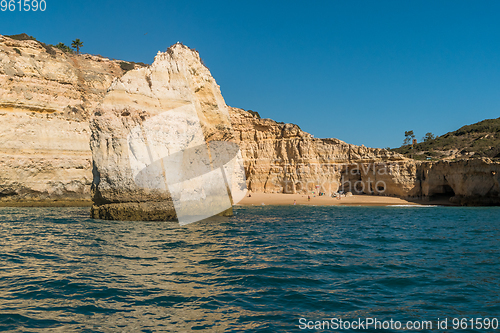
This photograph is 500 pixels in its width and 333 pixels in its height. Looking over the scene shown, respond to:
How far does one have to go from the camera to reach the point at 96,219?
15.5 metres

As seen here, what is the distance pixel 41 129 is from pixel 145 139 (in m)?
16.4

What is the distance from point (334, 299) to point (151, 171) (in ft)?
37.6

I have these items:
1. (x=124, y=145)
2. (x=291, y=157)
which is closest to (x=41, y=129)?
(x=124, y=145)

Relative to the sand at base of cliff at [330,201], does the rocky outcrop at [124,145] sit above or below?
above

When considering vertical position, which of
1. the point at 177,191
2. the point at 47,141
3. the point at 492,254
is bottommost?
the point at 492,254

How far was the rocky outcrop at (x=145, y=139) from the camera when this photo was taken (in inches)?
583

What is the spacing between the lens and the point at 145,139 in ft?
49.9

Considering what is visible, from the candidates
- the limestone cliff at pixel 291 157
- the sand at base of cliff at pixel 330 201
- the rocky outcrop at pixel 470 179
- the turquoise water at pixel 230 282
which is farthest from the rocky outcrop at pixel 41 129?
the rocky outcrop at pixel 470 179

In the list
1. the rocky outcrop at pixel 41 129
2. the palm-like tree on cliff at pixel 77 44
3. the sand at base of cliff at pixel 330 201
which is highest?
the palm-like tree on cliff at pixel 77 44

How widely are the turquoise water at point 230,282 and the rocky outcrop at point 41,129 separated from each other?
1792cm

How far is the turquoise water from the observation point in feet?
14.0

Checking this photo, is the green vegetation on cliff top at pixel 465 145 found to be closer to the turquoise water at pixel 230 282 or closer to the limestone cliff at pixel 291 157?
the limestone cliff at pixel 291 157

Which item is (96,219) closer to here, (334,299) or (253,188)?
(334,299)

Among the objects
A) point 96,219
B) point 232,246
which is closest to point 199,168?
point 96,219
